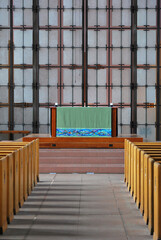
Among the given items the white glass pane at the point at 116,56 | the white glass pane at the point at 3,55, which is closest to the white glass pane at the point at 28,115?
the white glass pane at the point at 3,55

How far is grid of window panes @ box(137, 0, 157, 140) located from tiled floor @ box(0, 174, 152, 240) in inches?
281

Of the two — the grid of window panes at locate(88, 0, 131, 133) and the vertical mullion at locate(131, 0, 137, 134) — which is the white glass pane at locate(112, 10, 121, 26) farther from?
the vertical mullion at locate(131, 0, 137, 134)

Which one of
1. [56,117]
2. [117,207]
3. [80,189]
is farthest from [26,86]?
[117,207]

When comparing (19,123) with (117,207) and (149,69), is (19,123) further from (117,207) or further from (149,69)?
(117,207)

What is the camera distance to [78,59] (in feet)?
51.7

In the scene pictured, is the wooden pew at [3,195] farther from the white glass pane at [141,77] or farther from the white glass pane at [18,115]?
the white glass pane at [141,77]

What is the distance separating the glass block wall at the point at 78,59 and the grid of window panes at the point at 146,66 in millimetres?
36

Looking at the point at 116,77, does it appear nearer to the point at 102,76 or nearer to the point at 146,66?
the point at 102,76

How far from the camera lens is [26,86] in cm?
1573

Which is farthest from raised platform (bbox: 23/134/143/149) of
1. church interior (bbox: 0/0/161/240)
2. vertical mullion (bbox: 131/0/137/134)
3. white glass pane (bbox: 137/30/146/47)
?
white glass pane (bbox: 137/30/146/47)

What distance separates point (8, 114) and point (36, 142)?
7005 mm

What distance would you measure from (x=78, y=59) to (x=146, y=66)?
8.32ft

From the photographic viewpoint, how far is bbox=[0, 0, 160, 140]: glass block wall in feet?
51.2

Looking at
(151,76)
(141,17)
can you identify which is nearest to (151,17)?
(141,17)
